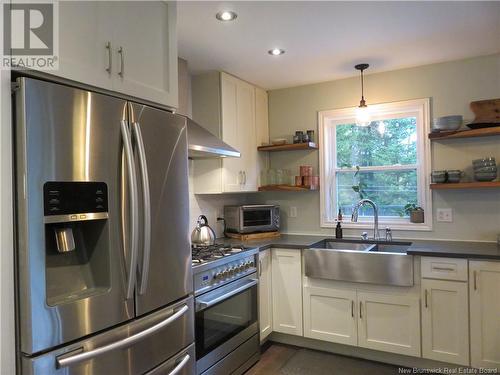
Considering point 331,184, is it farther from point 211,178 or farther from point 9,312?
point 9,312

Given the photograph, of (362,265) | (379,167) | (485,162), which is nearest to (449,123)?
(485,162)

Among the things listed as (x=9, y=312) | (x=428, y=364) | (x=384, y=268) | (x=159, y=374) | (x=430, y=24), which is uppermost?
(x=430, y=24)

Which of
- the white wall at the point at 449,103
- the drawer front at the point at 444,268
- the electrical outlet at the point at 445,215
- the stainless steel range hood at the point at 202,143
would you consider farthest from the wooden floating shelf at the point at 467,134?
the stainless steel range hood at the point at 202,143

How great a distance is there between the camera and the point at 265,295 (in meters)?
3.10

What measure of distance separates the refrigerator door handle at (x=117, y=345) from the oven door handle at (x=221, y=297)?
1.10ft

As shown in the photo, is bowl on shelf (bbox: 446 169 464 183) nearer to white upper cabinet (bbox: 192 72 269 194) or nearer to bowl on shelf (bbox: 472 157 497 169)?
bowl on shelf (bbox: 472 157 497 169)

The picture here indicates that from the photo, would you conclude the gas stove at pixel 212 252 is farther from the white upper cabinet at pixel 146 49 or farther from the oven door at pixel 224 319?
the white upper cabinet at pixel 146 49

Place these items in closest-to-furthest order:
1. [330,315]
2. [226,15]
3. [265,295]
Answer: [226,15]
[330,315]
[265,295]

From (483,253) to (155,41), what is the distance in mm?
2429

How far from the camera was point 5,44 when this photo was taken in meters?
1.21

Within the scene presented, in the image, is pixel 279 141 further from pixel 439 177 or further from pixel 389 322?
pixel 389 322

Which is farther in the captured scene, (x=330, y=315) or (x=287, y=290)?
(x=287, y=290)

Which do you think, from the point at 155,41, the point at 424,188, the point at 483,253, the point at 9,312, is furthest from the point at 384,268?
the point at 9,312

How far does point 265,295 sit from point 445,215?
1654 millimetres
